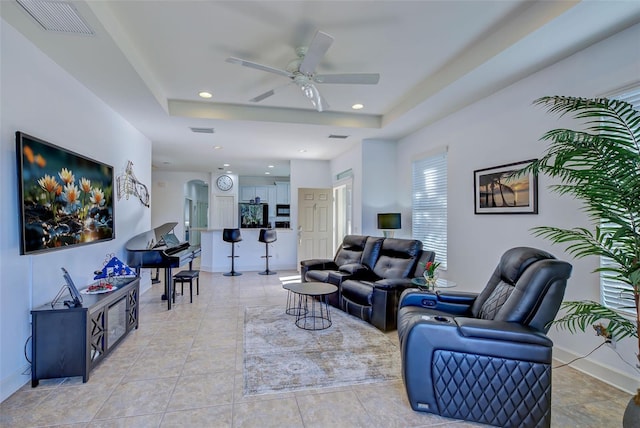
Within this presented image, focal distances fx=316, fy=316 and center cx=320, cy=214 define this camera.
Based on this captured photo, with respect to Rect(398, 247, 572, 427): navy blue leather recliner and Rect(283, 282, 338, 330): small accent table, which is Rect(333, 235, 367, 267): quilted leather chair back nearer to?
Rect(283, 282, 338, 330): small accent table

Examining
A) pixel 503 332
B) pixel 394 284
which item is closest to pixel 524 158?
pixel 394 284

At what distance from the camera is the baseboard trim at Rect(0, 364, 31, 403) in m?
2.23

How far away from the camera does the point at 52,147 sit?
2629 mm

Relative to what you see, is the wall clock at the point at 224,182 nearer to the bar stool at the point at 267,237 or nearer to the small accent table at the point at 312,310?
the bar stool at the point at 267,237

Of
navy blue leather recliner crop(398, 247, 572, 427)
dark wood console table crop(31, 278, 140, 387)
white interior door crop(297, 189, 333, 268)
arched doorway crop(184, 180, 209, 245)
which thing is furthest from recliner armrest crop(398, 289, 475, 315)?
arched doorway crop(184, 180, 209, 245)

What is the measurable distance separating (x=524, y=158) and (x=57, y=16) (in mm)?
4010

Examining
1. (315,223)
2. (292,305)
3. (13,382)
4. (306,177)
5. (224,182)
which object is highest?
(224,182)

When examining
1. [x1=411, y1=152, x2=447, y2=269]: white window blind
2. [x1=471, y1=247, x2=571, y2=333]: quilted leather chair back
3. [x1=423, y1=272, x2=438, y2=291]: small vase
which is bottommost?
[x1=423, y1=272, x2=438, y2=291]: small vase

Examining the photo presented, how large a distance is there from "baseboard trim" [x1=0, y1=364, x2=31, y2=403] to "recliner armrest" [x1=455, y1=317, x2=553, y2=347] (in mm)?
3177

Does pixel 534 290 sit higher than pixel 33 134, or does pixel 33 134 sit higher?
pixel 33 134

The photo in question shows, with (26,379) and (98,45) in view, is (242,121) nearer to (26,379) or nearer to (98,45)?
(98,45)

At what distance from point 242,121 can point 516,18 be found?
333 cm

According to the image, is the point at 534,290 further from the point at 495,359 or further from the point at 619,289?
the point at 619,289

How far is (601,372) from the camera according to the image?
2.50m
